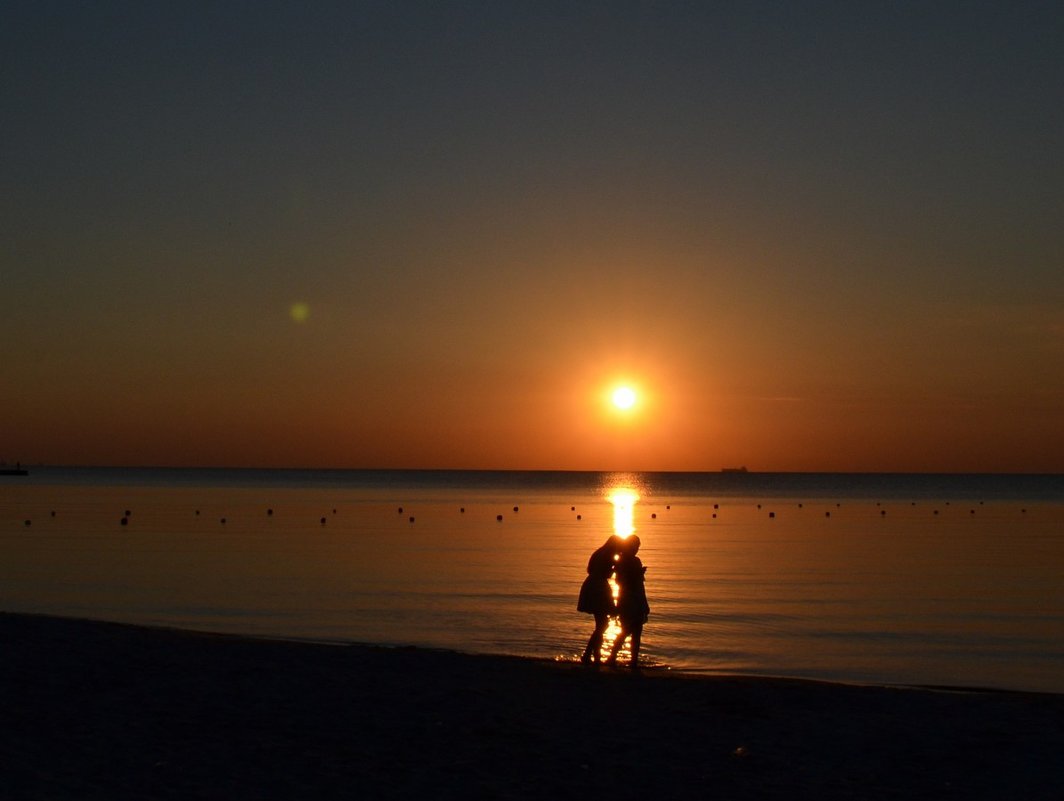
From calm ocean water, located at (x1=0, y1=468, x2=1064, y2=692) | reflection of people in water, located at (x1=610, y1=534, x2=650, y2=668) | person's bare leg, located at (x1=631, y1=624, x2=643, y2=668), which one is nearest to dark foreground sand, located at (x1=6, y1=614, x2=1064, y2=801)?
person's bare leg, located at (x1=631, y1=624, x2=643, y2=668)

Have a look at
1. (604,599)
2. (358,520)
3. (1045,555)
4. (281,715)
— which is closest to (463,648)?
(604,599)

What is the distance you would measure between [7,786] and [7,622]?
10.2 meters

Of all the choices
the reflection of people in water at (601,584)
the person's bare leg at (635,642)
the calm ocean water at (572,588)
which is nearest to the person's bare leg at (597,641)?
the reflection of people in water at (601,584)

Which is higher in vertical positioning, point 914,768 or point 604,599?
point 604,599

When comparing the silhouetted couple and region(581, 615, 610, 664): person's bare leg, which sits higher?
the silhouetted couple

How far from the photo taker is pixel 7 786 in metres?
9.34

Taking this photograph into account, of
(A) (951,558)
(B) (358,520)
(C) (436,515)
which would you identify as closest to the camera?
(A) (951,558)

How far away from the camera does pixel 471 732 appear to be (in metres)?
12.3

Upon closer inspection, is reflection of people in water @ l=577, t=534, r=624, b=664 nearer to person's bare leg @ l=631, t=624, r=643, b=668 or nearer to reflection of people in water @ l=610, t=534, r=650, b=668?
reflection of people in water @ l=610, t=534, r=650, b=668

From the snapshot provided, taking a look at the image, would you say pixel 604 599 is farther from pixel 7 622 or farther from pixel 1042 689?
pixel 7 622

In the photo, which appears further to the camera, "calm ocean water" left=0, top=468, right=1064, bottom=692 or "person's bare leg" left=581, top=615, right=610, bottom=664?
"calm ocean water" left=0, top=468, right=1064, bottom=692

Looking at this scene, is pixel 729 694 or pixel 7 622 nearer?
pixel 729 694

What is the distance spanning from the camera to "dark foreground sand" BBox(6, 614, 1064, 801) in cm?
1038

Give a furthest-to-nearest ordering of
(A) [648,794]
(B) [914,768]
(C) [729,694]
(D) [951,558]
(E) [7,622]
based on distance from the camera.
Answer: (D) [951,558] → (E) [7,622] → (C) [729,694] → (B) [914,768] → (A) [648,794]
